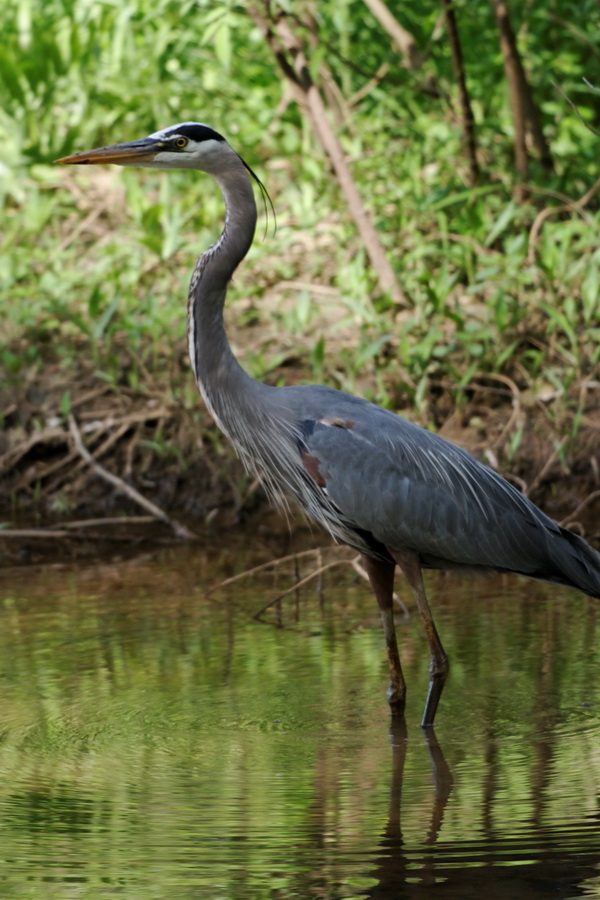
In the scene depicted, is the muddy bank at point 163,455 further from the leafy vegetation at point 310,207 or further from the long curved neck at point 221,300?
the long curved neck at point 221,300

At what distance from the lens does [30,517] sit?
773 centimetres

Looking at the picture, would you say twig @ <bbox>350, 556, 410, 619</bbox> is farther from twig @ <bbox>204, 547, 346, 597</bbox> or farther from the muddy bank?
the muddy bank

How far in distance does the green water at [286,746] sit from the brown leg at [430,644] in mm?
68

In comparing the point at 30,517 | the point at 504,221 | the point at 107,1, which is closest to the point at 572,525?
the point at 504,221

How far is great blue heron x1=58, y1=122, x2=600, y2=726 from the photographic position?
16.4ft

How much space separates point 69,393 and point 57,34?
3.48 meters

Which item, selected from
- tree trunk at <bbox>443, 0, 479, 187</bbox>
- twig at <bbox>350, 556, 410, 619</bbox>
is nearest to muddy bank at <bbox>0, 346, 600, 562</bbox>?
twig at <bbox>350, 556, 410, 619</bbox>

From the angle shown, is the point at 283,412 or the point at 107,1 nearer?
the point at 283,412

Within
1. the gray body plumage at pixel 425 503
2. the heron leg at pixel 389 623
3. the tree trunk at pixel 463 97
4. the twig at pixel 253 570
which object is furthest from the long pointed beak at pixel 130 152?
the tree trunk at pixel 463 97

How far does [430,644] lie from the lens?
4.93m

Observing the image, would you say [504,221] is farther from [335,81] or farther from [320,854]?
[320,854]

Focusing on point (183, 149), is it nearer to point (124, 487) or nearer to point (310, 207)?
point (124, 487)

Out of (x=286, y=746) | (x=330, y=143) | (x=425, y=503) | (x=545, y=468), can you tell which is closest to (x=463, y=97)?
(x=330, y=143)

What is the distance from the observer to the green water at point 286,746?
3436mm
